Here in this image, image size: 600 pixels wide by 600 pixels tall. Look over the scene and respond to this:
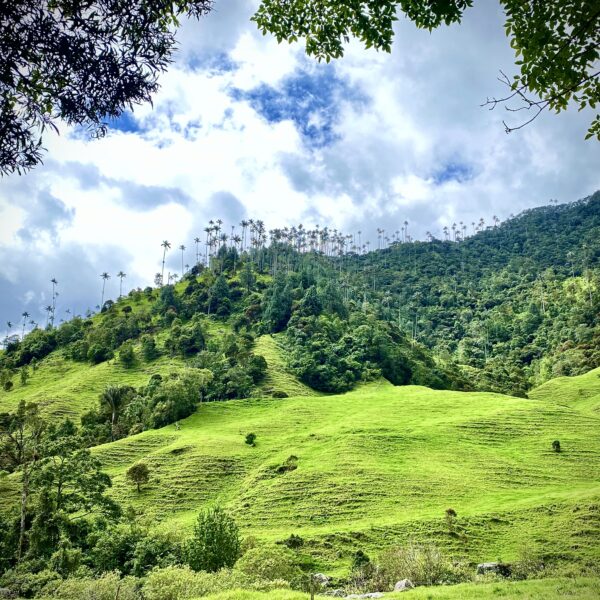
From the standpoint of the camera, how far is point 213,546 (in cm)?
4666

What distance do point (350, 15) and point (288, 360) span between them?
13662 cm

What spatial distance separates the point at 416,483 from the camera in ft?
225

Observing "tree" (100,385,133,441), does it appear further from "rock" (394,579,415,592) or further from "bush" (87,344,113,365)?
"rock" (394,579,415,592)

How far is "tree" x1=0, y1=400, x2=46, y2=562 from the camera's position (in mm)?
57634

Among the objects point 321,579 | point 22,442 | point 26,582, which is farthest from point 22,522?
point 321,579

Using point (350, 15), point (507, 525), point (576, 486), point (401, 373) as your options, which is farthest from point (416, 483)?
point (401, 373)

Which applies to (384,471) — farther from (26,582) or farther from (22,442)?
(22,442)

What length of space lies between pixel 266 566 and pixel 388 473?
32.7 metres

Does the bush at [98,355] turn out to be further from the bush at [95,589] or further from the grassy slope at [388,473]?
the bush at [95,589]

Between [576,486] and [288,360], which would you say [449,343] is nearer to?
[288,360]

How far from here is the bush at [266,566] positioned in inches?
1645

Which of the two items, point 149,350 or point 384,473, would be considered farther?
point 149,350

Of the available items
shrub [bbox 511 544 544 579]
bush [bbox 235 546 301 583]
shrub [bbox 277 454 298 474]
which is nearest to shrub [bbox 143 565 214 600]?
bush [bbox 235 546 301 583]

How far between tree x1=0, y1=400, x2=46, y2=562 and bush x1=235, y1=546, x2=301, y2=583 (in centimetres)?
2412
